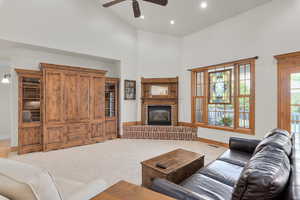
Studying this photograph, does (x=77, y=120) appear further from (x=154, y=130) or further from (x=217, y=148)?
(x=217, y=148)

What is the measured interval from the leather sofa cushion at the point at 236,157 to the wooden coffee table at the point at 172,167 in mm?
372

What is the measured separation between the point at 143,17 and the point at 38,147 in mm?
4870

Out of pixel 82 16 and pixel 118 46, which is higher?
pixel 82 16

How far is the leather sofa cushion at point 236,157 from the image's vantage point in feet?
7.34

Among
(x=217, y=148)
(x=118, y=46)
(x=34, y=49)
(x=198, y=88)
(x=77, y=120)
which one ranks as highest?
(x=118, y=46)

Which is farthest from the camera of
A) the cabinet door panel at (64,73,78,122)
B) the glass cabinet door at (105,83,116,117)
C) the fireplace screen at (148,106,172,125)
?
the fireplace screen at (148,106,172,125)

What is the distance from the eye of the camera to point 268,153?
1232mm

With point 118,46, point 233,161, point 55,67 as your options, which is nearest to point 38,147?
point 55,67

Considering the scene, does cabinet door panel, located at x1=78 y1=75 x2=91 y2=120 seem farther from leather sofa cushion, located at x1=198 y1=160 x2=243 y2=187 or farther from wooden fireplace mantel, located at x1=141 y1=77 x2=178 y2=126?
leather sofa cushion, located at x1=198 y1=160 x2=243 y2=187

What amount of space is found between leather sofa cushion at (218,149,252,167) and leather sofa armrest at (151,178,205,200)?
54.1 inches

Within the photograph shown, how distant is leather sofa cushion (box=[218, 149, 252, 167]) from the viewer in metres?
2.24

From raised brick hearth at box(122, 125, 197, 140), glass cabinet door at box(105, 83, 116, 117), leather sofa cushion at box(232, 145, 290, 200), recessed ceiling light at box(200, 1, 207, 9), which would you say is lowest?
raised brick hearth at box(122, 125, 197, 140)

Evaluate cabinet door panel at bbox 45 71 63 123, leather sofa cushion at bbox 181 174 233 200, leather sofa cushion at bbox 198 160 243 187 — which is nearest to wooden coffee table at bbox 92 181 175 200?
leather sofa cushion at bbox 181 174 233 200

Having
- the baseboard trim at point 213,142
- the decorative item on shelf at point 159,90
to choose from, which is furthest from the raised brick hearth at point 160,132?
the decorative item on shelf at point 159,90
